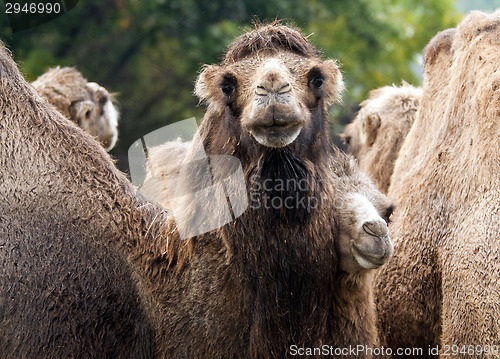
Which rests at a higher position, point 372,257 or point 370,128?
point 370,128

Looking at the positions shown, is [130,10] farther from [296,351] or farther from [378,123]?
[296,351]

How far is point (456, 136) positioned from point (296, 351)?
1.84 m

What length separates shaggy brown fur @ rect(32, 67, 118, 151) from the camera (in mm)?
7051

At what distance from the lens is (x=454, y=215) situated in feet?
14.9

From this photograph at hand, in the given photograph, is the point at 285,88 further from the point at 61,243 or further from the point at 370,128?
the point at 370,128

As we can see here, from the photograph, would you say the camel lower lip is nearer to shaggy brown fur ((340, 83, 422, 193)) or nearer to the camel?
the camel

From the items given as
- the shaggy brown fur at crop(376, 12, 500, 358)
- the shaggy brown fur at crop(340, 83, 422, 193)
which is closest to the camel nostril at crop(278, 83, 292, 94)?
the shaggy brown fur at crop(376, 12, 500, 358)

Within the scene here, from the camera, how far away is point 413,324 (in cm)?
492

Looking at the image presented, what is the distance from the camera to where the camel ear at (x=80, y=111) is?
7039mm

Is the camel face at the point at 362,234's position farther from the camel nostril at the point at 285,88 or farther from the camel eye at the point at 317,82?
the camel nostril at the point at 285,88

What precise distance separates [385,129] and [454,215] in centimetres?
218

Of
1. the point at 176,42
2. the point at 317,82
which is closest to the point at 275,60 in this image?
the point at 317,82

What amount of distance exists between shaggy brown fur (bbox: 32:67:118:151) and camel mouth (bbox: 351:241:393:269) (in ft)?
12.2

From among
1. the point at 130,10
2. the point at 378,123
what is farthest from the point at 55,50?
the point at 378,123
